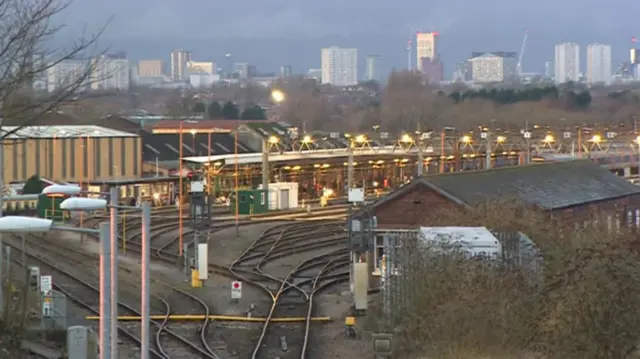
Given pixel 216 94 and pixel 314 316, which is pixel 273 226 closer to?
pixel 314 316

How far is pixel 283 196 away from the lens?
108 ft

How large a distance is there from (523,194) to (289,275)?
449cm

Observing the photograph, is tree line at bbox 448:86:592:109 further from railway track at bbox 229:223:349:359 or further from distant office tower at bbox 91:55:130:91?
distant office tower at bbox 91:55:130:91

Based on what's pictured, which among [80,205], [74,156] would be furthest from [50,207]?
[74,156]

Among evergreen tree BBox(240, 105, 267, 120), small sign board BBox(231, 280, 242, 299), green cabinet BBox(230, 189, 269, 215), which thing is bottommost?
small sign board BBox(231, 280, 242, 299)

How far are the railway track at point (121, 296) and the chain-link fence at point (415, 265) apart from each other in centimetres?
219

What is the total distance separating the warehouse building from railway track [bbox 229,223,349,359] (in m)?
9.19

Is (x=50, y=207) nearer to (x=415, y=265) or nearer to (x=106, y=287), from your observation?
(x=415, y=265)

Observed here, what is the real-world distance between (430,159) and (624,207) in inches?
693

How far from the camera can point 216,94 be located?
403 ft

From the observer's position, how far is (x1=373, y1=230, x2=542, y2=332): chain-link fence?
12.0m

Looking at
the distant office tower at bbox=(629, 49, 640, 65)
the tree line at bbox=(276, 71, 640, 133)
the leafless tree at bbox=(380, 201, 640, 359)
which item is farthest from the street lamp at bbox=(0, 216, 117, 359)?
the distant office tower at bbox=(629, 49, 640, 65)

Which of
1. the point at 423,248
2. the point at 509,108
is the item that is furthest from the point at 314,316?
the point at 509,108

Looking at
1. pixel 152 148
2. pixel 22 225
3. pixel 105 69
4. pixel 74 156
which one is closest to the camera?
pixel 22 225
